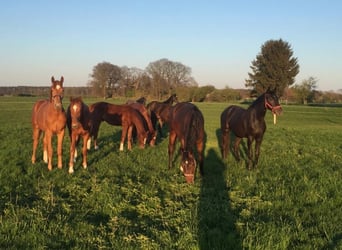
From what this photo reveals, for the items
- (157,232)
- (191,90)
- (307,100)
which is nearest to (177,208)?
(157,232)

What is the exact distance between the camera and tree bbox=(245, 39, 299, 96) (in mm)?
67875

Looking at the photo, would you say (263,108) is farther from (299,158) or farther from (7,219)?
(7,219)

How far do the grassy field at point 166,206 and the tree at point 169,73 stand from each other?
72.5 meters

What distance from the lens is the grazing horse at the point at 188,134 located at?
727 centimetres

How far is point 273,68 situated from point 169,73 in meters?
26.9

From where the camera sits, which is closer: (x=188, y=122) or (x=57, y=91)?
(x=57, y=91)

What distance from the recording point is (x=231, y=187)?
718 centimetres

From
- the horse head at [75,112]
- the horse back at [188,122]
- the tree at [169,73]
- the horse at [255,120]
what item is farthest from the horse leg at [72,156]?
the tree at [169,73]

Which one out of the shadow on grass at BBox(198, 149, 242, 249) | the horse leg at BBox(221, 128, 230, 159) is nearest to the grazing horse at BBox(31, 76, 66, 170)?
the shadow on grass at BBox(198, 149, 242, 249)

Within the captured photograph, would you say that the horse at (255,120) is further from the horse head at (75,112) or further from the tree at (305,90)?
the tree at (305,90)

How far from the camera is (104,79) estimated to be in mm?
84250

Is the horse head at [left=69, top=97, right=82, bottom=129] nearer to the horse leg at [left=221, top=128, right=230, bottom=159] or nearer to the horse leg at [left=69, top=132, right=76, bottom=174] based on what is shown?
the horse leg at [left=69, top=132, right=76, bottom=174]

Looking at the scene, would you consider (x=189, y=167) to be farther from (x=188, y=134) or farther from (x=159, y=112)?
(x=159, y=112)

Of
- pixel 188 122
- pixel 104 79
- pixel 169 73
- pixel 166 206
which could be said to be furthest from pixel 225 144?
pixel 104 79
